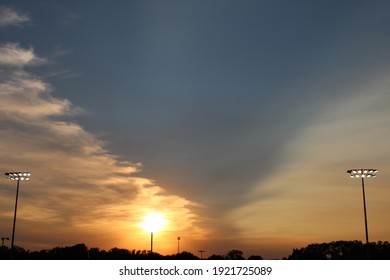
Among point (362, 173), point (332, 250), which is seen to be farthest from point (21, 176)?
point (332, 250)

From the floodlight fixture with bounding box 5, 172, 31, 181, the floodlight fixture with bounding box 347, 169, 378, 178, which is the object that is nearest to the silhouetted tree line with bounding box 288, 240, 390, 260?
the floodlight fixture with bounding box 347, 169, 378, 178

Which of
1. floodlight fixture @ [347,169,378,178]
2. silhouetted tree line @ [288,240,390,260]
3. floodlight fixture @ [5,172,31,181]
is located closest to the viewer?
floodlight fixture @ [347,169,378,178]

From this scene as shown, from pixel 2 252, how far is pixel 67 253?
25655 mm

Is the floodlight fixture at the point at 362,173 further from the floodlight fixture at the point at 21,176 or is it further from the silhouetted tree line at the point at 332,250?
the silhouetted tree line at the point at 332,250

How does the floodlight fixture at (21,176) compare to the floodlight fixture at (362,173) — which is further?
the floodlight fixture at (21,176)

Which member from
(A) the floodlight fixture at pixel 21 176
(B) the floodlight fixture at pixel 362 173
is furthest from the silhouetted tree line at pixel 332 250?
(A) the floodlight fixture at pixel 21 176

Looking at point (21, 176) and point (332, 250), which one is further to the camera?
point (332, 250)

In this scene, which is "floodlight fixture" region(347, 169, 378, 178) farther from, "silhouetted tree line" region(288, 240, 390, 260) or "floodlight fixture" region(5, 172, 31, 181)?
"silhouetted tree line" region(288, 240, 390, 260)

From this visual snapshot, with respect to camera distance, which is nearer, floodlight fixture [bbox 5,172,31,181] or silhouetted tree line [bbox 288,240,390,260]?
floodlight fixture [bbox 5,172,31,181]

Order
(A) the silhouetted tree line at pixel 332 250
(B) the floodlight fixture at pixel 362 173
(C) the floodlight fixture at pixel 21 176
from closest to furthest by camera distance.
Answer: (B) the floodlight fixture at pixel 362 173 < (C) the floodlight fixture at pixel 21 176 < (A) the silhouetted tree line at pixel 332 250

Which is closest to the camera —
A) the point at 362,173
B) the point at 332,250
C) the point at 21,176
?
the point at 362,173

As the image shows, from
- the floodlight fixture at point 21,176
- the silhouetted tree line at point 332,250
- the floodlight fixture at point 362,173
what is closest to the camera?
the floodlight fixture at point 362,173

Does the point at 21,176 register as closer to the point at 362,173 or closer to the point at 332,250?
the point at 362,173

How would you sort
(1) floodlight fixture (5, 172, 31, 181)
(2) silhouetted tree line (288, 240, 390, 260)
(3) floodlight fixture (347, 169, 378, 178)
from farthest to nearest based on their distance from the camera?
(2) silhouetted tree line (288, 240, 390, 260), (1) floodlight fixture (5, 172, 31, 181), (3) floodlight fixture (347, 169, 378, 178)
